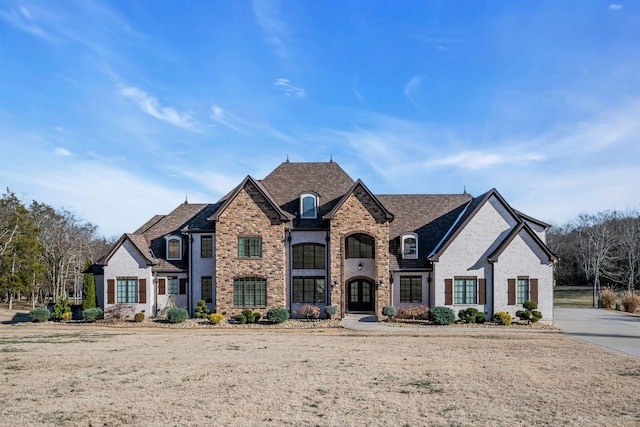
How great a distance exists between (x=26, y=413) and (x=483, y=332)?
73.7 feet

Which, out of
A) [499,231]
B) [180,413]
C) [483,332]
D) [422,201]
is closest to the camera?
[180,413]

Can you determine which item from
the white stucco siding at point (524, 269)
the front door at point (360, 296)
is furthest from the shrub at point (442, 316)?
the front door at point (360, 296)

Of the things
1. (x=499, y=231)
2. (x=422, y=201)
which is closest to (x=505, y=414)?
(x=499, y=231)

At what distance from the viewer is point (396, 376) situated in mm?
15031

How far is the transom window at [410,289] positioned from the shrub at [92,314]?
67.3 ft

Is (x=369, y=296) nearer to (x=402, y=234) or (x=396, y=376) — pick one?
(x=402, y=234)

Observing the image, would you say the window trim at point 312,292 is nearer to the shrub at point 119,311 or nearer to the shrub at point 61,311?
the shrub at point 119,311

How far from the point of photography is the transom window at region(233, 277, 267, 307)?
3175 centimetres

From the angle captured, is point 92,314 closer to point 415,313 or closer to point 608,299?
point 415,313

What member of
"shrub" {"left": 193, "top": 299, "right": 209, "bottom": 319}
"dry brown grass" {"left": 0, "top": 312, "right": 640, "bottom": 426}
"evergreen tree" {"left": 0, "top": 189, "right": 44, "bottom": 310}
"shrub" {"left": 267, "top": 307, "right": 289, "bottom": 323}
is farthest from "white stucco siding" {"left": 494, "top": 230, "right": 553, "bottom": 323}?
"evergreen tree" {"left": 0, "top": 189, "right": 44, "bottom": 310}

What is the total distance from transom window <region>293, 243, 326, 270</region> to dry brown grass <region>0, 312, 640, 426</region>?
30.9 feet

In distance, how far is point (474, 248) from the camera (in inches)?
1219

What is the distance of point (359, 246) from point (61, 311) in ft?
68.6

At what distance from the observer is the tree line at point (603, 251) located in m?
57.3
